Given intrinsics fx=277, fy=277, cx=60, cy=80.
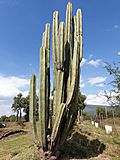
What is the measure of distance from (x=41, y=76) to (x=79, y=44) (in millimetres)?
1850

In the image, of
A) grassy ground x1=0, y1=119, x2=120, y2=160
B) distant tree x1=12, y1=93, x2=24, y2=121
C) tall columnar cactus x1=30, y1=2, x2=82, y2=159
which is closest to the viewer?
tall columnar cactus x1=30, y1=2, x2=82, y2=159

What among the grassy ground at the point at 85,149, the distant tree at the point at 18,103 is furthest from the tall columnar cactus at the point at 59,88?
the distant tree at the point at 18,103

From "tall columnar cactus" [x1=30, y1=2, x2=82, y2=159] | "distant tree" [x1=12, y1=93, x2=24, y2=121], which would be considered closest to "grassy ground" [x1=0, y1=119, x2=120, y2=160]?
"tall columnar cactus" [x1=30, y1=2, x2=82, y2=159]

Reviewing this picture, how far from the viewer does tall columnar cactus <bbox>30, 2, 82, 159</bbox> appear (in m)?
9.06

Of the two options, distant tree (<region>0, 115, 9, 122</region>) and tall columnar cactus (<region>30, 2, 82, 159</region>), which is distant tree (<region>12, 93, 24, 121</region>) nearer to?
distant tree (<region>0, 115, 9, 122</region>)

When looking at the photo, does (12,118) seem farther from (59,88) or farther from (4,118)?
(59,88)

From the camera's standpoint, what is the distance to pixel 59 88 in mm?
9305

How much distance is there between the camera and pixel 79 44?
32.3 feet

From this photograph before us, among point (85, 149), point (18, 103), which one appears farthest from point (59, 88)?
point (18, 103)

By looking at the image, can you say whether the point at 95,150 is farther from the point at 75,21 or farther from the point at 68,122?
the point at 75,21

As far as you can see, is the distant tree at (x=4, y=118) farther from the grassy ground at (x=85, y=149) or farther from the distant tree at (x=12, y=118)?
the grassy ground at (x=85, y=149)

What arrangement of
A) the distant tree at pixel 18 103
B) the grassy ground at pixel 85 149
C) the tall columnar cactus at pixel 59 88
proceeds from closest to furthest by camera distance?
the tall columnar cactus at pixel 59 88 → the grassy ground at pixel 85 149 → the distant tree at pixel 18 103

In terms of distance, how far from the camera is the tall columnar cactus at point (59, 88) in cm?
906

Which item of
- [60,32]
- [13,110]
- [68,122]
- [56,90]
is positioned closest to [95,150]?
[68,122]
